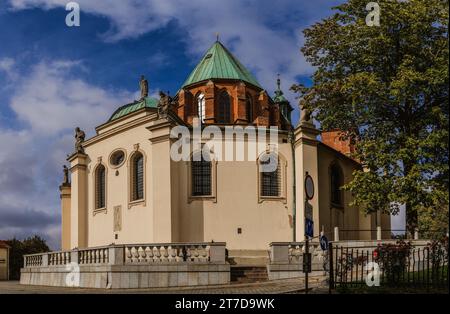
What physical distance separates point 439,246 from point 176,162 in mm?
16407

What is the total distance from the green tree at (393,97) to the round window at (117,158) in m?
13.0

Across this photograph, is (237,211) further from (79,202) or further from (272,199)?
(79,202)

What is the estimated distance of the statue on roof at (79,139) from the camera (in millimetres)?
37281

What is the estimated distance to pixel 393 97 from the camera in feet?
82.0

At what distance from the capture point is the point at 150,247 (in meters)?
23.6

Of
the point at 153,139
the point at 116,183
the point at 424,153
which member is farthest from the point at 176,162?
the point at 424,153

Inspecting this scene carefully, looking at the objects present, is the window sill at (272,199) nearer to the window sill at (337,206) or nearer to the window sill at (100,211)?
the window sill at (337,206)

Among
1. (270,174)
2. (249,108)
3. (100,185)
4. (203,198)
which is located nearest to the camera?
(203,198)

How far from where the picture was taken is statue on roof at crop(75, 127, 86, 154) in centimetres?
3728

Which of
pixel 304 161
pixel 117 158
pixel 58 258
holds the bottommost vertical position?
pixel 58 258

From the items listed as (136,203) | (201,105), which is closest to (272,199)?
(136,203)

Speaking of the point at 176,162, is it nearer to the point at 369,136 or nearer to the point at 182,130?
the point at 182,130

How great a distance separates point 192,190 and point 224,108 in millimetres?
10658

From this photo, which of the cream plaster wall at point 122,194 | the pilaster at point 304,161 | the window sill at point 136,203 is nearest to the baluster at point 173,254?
the cream plaster wall at point 122,194
